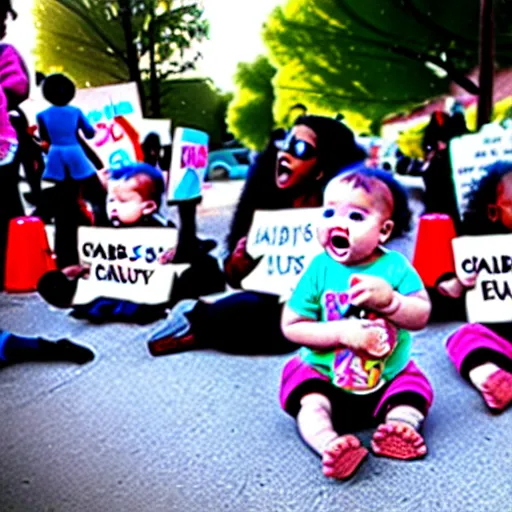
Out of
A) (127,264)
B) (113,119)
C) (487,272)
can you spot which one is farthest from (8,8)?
(487,272)

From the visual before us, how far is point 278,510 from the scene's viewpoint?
1.11 meters

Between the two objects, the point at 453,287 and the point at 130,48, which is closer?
the point at 130,48

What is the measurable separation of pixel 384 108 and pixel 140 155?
377 mm

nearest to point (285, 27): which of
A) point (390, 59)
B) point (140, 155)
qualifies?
point (390, 59)

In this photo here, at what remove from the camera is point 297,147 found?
124cm

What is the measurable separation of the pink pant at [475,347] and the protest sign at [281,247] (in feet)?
0.88

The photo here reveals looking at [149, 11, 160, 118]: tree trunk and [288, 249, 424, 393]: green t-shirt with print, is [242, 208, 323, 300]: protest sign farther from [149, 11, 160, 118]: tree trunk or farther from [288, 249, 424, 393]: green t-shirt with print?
[149, 11, 160, 118]: tree trunk

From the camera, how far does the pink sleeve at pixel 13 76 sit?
1.18m

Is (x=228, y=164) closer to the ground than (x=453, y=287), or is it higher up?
higher up

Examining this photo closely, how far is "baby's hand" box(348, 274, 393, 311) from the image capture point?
119cm

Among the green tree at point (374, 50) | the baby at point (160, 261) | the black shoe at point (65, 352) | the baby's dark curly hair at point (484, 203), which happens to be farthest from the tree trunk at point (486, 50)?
the black shoe at point (65, 352)

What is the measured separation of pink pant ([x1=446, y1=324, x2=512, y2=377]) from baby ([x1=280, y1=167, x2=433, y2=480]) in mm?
71

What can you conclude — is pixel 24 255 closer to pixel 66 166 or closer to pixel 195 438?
pixel 66 166

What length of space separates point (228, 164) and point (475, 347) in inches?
18.6
